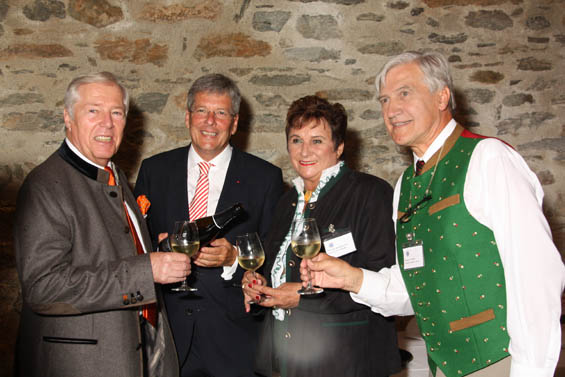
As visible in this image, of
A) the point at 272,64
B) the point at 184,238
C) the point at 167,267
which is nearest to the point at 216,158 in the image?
the point at 184,238

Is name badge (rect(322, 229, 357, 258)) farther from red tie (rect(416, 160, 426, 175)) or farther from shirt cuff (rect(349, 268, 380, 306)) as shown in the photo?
red tie (rect(416, 160, 426, 175))

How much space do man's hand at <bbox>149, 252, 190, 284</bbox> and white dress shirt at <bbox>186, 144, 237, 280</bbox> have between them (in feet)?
2.34

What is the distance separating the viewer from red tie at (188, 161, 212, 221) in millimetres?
2580

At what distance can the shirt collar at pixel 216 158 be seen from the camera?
273cm

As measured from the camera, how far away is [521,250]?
4.80ft

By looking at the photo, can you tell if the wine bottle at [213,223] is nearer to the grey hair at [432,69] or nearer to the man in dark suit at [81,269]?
the man in dark suit at [81,269]

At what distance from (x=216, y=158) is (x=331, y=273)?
3.66 feet

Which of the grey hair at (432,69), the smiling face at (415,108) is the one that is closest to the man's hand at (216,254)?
the smiling face at (415,108)

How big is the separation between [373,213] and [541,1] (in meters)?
2.82

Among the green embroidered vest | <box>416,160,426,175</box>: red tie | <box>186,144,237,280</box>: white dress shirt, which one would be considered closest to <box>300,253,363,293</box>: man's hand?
the green embroidered vest

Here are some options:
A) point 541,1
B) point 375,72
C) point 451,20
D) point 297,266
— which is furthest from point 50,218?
point 541,1

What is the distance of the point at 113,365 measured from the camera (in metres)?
1.83

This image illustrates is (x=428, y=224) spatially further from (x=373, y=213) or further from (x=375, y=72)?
A: (x=375, y=72)

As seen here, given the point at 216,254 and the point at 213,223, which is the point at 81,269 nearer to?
the point at 216,254
